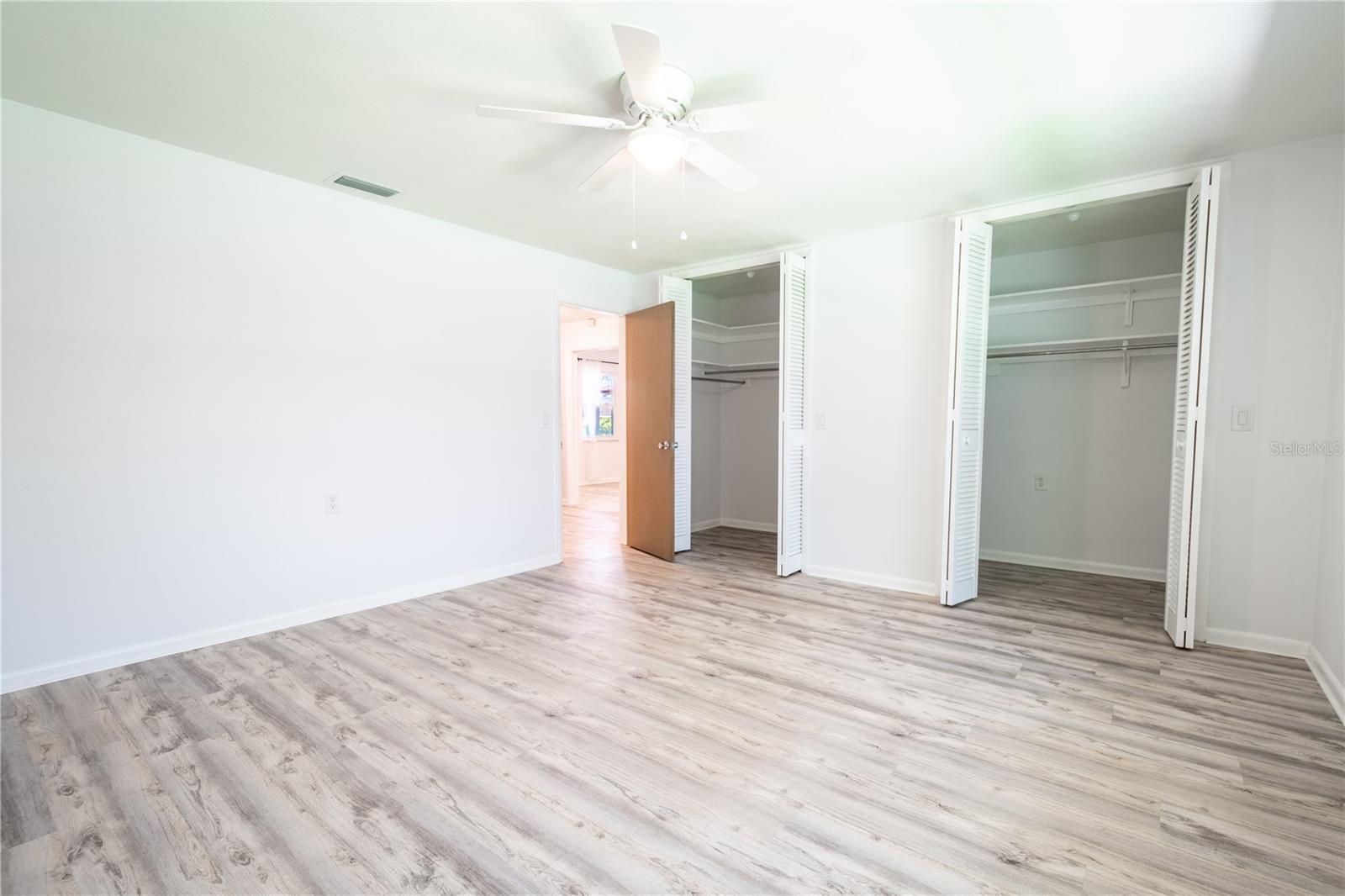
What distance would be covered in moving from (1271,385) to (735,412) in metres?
4.26

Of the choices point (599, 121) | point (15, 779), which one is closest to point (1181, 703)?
point (599, 121)

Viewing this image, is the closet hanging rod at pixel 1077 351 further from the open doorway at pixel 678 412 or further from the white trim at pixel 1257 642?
the white trim at pixel 1257 642

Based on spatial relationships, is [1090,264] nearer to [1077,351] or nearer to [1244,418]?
[1077,351]

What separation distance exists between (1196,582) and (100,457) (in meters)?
5.32

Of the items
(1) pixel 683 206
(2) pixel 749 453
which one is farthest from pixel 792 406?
(2) pixel 749 453

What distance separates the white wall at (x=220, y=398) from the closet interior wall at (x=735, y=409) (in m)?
2.51

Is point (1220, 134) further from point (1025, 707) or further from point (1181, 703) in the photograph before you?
point (1025, 707)

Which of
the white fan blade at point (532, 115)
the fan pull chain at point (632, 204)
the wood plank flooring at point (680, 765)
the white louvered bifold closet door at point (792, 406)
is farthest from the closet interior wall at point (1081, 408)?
the white fan blade at point (532, 115)

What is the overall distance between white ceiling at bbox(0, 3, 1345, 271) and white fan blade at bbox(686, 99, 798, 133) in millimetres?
159

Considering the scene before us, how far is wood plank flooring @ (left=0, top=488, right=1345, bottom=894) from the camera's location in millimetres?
1541

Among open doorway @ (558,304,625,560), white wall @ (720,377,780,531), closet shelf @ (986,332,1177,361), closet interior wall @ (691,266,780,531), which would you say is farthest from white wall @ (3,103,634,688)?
closet shelf @ (986,332,1177,361)

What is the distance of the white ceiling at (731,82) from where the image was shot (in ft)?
6.35

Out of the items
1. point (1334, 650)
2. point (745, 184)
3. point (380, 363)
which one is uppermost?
point (745, 184)

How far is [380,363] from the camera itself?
3656 mm
